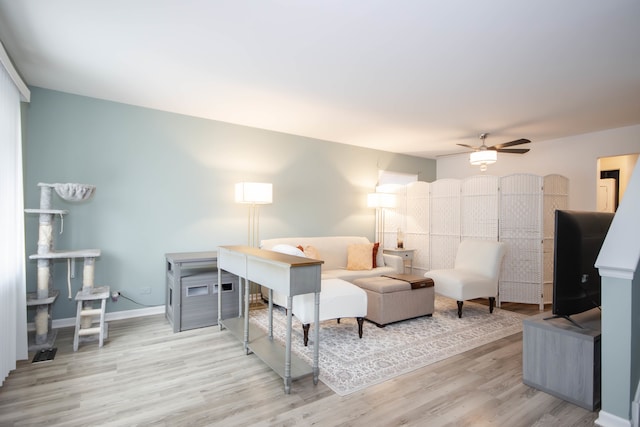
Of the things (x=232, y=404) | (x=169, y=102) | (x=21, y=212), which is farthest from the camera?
(x=169, y=102)

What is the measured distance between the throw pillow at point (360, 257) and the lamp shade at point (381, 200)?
2.86 feet

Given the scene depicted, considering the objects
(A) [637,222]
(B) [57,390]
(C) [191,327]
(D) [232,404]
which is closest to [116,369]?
(B) [57,390]

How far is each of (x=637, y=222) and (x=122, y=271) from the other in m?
4.73

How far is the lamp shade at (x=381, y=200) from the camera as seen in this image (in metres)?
5.60

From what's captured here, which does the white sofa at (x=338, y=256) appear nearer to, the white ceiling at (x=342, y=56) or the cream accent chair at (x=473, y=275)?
the cream accent chair at (x=473, y=275)

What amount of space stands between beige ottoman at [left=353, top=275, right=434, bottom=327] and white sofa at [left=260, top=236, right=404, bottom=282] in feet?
2.53

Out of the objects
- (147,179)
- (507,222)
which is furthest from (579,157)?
(147,179)

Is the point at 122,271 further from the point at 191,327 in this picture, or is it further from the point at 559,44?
the point at 559,44

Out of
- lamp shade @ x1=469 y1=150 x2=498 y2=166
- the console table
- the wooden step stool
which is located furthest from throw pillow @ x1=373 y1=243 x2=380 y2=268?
the wooden step stool

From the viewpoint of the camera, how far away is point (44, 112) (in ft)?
11.2

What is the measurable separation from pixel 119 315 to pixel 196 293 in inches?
41.6

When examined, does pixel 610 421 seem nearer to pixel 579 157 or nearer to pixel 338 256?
pixel 338 256

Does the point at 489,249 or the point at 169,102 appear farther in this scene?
the point at 489,249

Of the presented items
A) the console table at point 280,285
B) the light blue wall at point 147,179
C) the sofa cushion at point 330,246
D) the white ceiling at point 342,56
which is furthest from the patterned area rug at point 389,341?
the white ceiling at point 342,56
